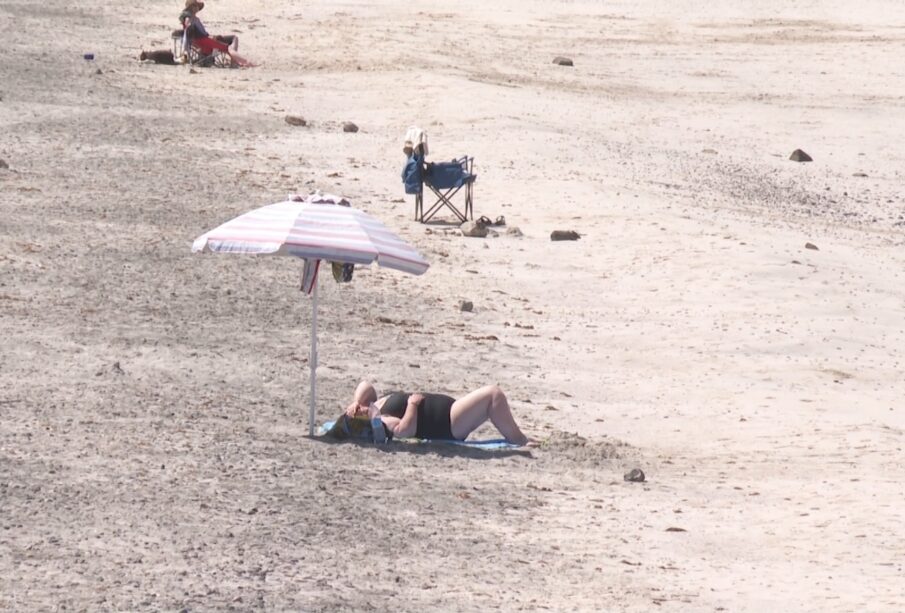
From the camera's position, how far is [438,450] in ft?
41.8

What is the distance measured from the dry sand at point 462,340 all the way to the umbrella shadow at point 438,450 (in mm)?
51

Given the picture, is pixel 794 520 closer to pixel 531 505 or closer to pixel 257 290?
Result: pixel 531 505

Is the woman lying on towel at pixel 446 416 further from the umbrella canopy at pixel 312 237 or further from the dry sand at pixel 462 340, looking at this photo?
the umbrella canopy at pixel 312 237

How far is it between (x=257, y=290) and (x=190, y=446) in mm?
5773

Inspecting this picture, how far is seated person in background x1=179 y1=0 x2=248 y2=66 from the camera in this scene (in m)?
32.5

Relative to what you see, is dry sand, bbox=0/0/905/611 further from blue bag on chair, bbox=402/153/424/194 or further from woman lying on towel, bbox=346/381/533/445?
blue bag on chair, bbox=402/153/424/194

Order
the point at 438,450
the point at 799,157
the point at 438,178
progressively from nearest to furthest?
the point at 438,450 < the point at 438,178 < the point at 799,157

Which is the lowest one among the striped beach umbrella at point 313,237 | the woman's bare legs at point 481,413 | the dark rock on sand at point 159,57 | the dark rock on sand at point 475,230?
the dark rock on sand at point 475,230

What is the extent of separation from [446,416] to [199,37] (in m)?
21.2

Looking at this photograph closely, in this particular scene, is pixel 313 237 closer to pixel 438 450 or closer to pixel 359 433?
pixel 359 433

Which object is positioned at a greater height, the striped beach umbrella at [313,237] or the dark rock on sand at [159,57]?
the striped beach umbrella at [313,237]

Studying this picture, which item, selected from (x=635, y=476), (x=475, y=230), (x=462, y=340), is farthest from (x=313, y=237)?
(x=475, y=230)

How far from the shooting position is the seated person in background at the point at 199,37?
32531mm

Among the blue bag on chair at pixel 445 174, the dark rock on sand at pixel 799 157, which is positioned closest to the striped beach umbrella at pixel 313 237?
the blue bag on chair at pixel 445 174
